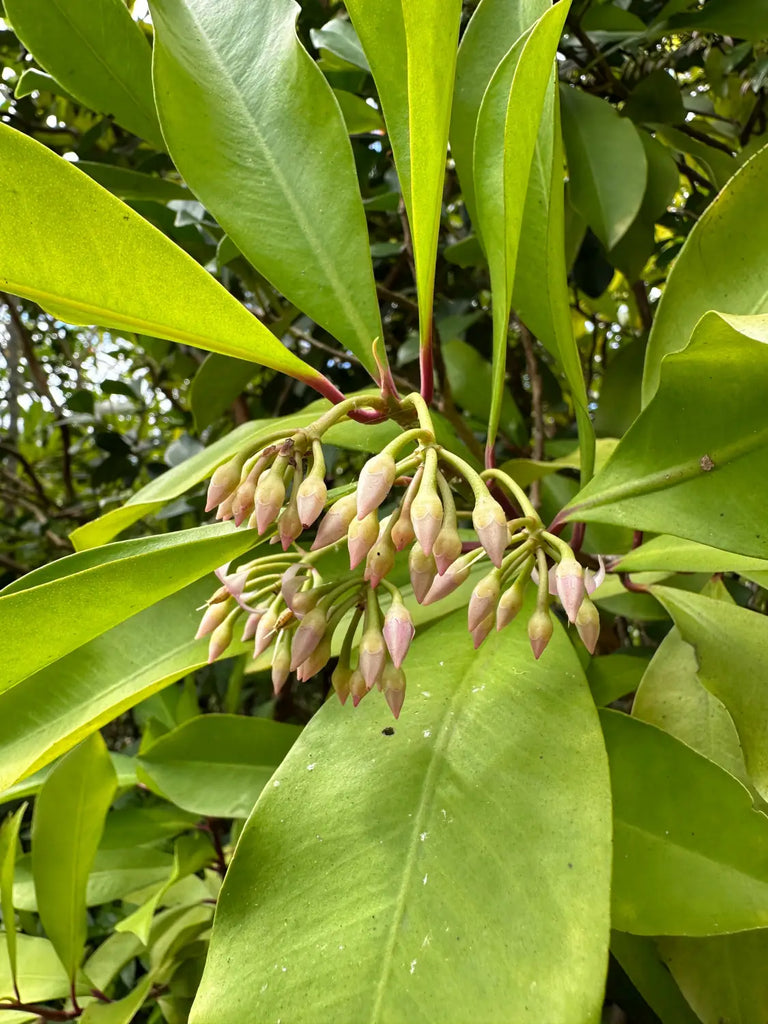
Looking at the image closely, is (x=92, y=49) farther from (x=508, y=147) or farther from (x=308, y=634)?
(x=308, y=634)

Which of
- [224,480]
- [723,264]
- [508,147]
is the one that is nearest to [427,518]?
[224,480]

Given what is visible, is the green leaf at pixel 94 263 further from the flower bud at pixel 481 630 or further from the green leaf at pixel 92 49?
the green leaf at pixel 92 49

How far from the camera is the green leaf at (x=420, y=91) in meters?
0.52

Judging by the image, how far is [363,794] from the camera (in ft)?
1.64

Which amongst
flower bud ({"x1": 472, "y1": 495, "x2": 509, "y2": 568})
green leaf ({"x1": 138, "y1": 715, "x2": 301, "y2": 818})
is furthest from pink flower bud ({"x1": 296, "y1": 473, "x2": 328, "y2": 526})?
green leaf ({"x1": 138, "y1": 715, "x2": 301, "y2": 818})

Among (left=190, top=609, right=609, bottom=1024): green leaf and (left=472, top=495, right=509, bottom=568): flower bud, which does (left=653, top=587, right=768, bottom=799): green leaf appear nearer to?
(left=190, top=609, right=609, bottom=1024): green leaf

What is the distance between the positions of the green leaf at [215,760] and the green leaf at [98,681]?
19cm

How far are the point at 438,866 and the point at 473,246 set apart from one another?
82cm

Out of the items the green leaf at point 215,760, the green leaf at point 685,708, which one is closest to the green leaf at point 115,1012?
the green leaf at point 215,760

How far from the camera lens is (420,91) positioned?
21.2 inches

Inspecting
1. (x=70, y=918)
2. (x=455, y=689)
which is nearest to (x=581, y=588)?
(x=455, y=689)

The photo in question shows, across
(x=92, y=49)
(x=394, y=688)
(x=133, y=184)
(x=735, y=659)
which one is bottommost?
(x=735, y=659)

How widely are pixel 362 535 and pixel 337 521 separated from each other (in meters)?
0.03

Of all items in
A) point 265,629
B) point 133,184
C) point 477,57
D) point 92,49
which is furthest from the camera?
point 133,184
